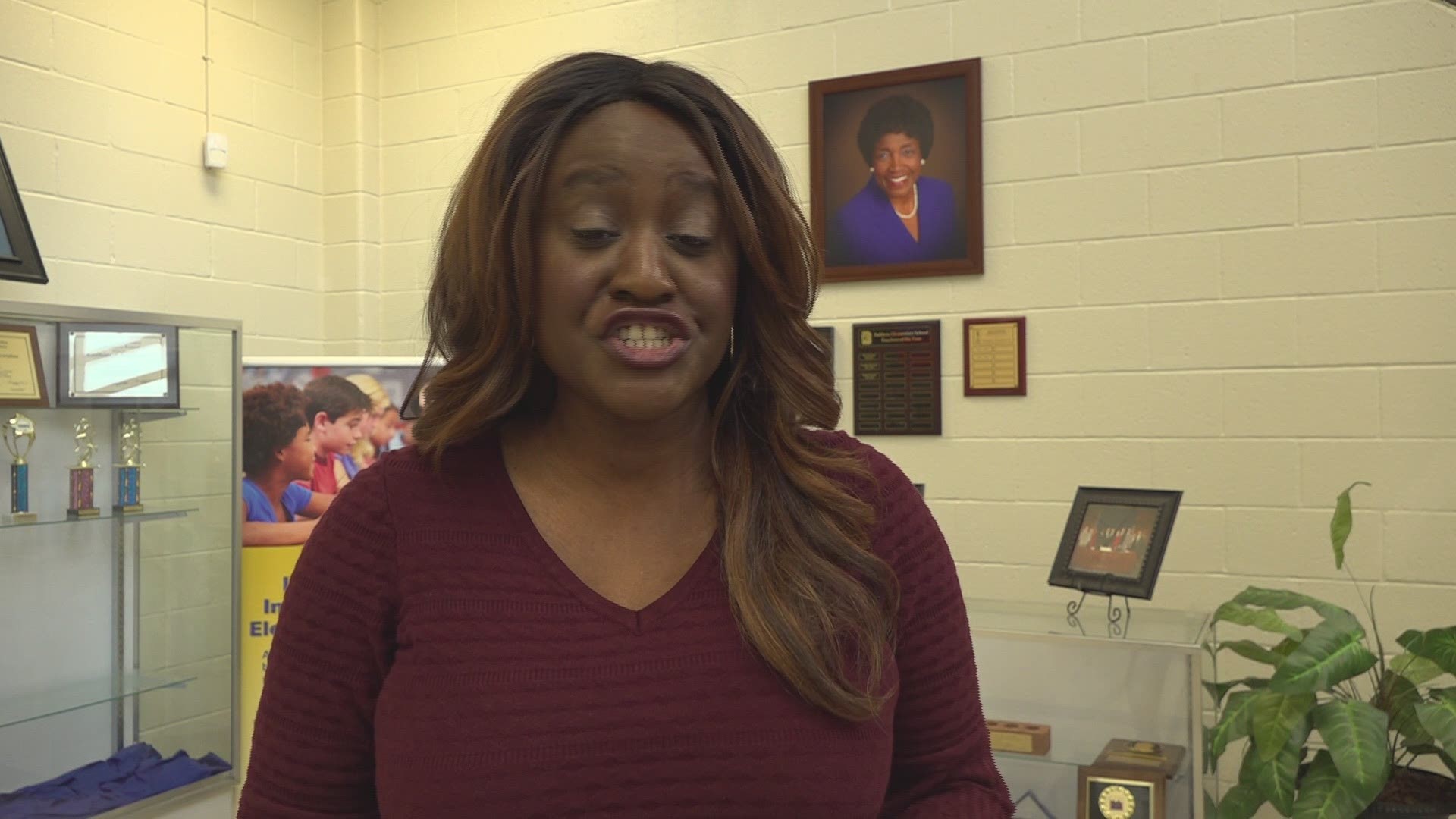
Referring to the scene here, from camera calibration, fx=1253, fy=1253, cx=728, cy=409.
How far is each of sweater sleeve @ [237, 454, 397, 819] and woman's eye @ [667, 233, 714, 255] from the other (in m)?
0.36

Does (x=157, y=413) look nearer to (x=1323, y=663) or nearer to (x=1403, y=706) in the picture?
(x=1323, y=663)

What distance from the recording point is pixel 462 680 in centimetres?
102

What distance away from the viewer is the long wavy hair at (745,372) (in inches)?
42.3

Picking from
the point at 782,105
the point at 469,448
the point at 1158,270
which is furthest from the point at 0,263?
the point at 1158,270

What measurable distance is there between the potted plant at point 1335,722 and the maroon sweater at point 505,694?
1.45m

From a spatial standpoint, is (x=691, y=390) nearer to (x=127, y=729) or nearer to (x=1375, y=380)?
(x=1375, y=380)

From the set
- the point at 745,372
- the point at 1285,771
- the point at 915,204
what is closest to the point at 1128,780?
the point at 1285,771

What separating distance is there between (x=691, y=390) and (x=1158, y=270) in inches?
92.8

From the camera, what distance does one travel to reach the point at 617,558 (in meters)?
1.11

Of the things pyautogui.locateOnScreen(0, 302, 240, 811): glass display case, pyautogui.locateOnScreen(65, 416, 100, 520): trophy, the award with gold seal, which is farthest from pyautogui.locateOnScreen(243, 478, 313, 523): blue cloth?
the award with gold seal

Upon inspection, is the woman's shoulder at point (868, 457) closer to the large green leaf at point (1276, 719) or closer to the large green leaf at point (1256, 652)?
the large green leaf at point (1276, 719)

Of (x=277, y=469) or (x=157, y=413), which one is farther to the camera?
(x=277, y=469)

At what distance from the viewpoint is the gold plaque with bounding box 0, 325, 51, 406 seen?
284 centimetres

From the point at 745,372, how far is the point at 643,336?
0.17 meters
